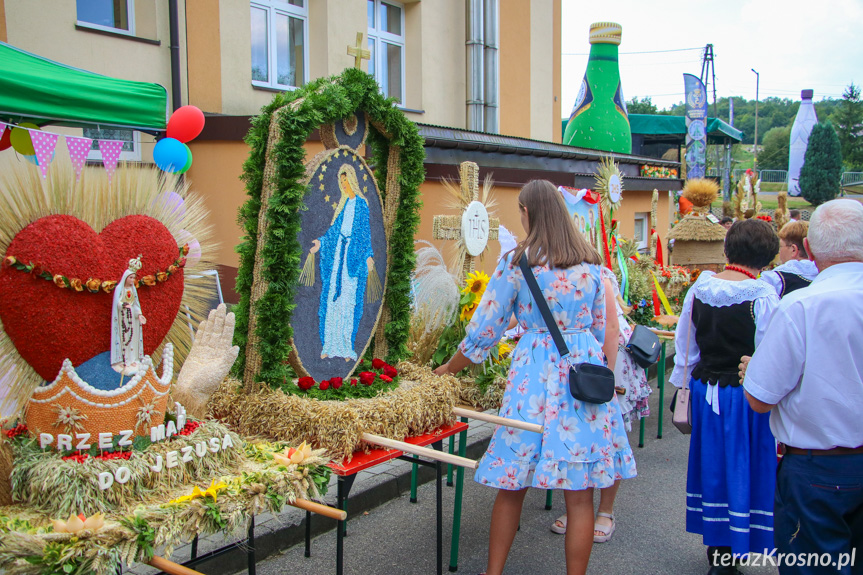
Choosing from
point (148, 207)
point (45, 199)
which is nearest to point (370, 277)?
point (148, 207)

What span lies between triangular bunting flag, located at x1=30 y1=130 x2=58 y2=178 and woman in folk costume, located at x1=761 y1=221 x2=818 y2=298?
4.17m

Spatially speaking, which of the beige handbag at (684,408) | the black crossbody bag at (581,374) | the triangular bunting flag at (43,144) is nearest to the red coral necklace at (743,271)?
the beige handbag at (684,408)

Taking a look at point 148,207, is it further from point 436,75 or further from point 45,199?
point 436,75

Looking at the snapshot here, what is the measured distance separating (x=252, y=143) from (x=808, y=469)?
2.43 m

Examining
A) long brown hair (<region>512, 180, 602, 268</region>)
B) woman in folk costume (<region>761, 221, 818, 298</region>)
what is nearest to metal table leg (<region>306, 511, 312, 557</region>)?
long brown hair (<region>512, 180, 602, 268</region>)

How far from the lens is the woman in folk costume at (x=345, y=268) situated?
10.5ft

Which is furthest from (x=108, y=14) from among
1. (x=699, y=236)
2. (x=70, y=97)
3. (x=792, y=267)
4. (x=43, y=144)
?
(x=699, y=236)

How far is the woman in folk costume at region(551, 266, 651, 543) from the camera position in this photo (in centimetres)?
380

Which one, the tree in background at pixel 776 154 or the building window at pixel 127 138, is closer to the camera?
the building window at pixel 127 138

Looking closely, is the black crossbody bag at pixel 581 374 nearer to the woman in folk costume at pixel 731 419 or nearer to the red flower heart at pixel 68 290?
the woman in folk costume at pixel 731 419

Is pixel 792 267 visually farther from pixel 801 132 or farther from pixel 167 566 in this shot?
pixel 801 132

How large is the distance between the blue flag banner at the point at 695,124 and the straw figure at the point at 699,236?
11.4 metres

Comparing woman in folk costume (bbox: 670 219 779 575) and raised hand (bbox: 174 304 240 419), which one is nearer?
raised hand (bbox: 174 304 240 419)

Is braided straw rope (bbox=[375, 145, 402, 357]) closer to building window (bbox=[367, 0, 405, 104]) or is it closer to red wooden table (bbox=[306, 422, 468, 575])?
red wooden table (bbox=[306, 422, 468, 575])
